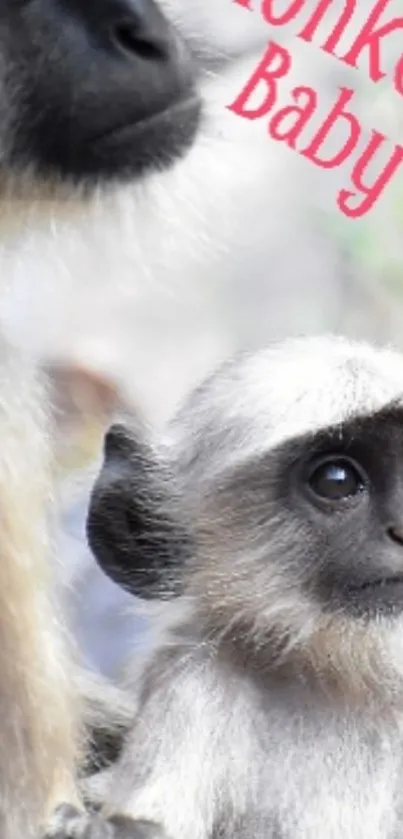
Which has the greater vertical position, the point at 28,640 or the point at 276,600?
the point at 276,600

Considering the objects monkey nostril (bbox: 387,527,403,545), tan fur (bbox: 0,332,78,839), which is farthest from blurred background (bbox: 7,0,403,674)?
monkey nostril (bbox: 387,527,403,545)

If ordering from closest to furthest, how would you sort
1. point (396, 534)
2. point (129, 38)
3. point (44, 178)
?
point (396, 534)
point (129, 38)
point (44, 178)

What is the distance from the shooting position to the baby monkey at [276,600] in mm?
2020

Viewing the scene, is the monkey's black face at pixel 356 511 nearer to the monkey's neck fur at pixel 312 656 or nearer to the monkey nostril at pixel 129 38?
the monkey's neck fur at pixel 312 656

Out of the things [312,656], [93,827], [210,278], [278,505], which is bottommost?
[93,827]

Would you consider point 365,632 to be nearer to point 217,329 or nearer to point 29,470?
point 29,470

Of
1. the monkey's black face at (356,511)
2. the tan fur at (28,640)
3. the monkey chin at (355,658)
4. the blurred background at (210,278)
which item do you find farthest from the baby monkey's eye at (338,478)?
the tan fur at (28,640)

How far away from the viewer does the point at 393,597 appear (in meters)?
2.02

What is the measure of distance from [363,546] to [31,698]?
1.57 ft

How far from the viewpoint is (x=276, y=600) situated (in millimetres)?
2121

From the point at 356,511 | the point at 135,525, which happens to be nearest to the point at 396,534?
the point at 356,511

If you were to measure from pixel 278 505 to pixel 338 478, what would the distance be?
9 cm

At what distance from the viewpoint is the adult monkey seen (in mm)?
2137

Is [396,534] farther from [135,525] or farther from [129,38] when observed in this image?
[129,38]
